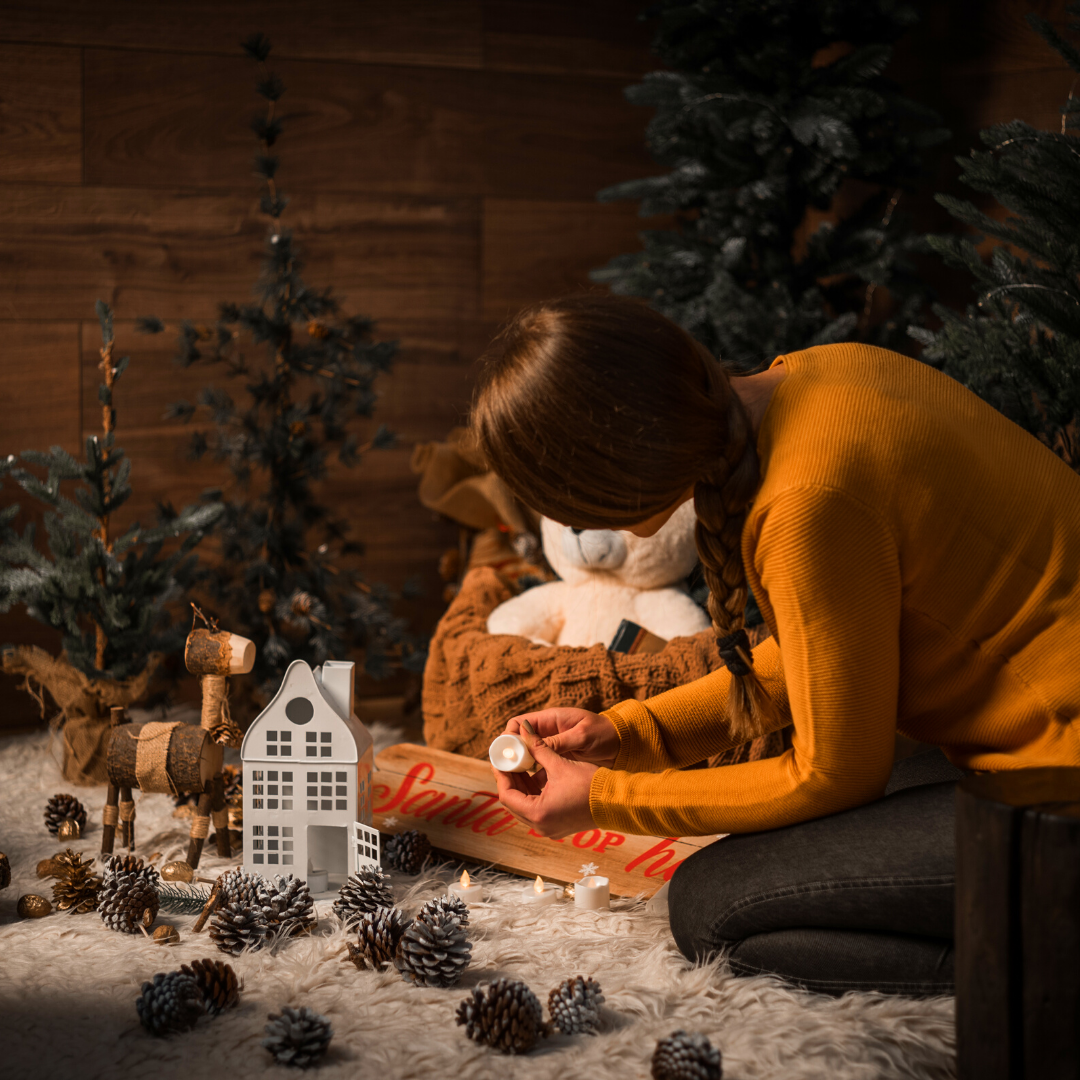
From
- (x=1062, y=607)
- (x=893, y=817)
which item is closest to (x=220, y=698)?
(x=893, y=817)

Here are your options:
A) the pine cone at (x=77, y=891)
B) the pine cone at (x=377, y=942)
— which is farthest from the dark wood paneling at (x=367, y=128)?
the pine cone at (x=377, y=942)

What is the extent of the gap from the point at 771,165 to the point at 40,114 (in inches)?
58.5

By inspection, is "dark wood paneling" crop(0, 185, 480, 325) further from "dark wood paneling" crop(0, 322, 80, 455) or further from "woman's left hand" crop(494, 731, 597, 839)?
"woman's left hand" crop(494, 731, 597, 839)

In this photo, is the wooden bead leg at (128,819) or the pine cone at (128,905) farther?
the wooden bead leg at (128,819)

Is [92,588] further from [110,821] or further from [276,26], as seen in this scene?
[276,26]

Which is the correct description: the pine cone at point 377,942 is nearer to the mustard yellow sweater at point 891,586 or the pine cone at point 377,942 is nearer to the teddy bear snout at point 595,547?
the mustard yellow sweater at point 891,586

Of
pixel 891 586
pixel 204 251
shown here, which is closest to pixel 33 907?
pixel 891 586

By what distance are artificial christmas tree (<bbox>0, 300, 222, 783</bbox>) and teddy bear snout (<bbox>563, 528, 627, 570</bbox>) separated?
0.63 m

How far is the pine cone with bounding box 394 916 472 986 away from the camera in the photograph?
1135 mm

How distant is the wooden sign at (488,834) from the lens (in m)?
1.42

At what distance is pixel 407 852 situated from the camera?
1469 millimetres

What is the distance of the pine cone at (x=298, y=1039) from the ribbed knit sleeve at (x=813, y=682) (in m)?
0.34

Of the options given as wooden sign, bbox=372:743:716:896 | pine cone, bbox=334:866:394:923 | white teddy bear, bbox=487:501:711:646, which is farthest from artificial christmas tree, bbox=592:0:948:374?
pine cone, bbox=334:866:394:923

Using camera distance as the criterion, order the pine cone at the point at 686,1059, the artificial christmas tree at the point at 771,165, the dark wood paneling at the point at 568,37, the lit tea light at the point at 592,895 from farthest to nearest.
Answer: the dark wood paneling at the point at 568,37 → the artificial christmas tree at the point at 771,165 → the lit tea light at the point at 592,895 → the pine cone at the point at 686,1059
